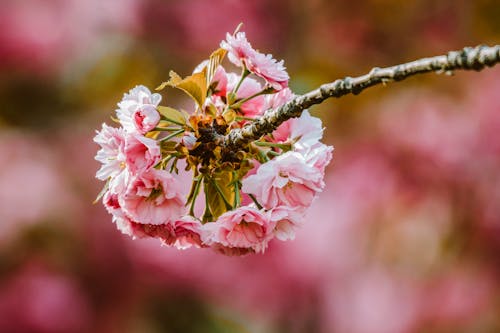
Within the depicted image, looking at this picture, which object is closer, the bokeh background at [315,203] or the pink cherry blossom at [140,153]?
the pink cherry blossom at [140,153]

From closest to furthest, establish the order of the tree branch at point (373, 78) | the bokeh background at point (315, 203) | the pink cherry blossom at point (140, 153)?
the tree branch at point (373, 78) → the pink cherry blossom at point (140, 153) → the bokeh background at point (315, 203)

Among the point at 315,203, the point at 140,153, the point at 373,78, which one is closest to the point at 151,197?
the point at 140,153

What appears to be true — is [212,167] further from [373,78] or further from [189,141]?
[373,78]

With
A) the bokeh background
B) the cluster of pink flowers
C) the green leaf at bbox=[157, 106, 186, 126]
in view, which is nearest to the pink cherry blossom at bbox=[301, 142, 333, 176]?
the cluster of pink flowers

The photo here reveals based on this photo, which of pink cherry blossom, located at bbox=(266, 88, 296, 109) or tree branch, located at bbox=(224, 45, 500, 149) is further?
pink cherry blossom, located at bbox=(266, 88, 296, 109)

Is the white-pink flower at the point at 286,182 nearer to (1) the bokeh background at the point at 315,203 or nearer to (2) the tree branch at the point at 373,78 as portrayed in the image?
(2) the tree branch at the point at 373,78

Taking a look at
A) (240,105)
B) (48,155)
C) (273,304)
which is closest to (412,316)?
(273,304)

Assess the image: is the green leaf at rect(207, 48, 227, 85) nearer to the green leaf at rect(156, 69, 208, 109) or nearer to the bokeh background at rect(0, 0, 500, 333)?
the green leaf at rect(156, 69, 208, 109)

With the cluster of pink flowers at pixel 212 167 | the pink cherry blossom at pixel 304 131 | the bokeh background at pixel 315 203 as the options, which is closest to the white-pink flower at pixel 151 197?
the cluster of pink flowers at pixel 212 167
